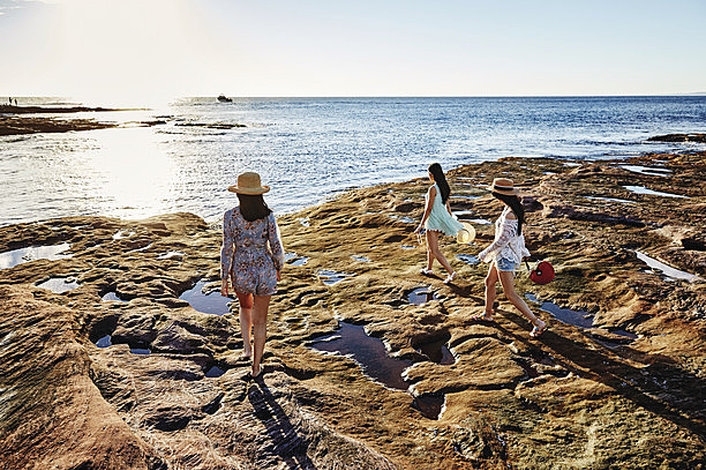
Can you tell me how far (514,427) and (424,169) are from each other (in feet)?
76.1

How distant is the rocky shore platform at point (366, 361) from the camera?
3.39 metres

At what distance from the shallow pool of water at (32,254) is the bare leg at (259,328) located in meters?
7.17

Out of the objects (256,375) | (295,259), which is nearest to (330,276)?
(295,259)

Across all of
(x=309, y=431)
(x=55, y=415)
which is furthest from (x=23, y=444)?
(x=309, y=431)

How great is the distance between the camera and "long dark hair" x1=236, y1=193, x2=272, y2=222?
14.1ft

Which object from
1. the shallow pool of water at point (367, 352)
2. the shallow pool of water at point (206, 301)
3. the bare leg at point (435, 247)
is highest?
the bare leg at point (435, 247)

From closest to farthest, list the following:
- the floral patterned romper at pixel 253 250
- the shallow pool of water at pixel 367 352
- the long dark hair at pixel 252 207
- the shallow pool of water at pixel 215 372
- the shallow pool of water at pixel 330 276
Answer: the long dark hair at pixel 252 207
the floral patterned romper at pixel 253 250
the shallow pool of water at pixel 215 372
the shallow pool of water at pixel 367 352
the shallow pool of water at pixel 330 276

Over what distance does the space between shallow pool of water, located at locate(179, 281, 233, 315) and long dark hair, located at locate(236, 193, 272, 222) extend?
317 centimetres

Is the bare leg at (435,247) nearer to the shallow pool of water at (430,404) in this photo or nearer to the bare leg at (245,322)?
the shallow pool of water at (430,404)

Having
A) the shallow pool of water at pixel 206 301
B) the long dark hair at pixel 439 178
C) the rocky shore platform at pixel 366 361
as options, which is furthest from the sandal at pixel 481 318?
the shallow pool of water at pixel 206 301

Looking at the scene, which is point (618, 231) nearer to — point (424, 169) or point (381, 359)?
point (381, 359)

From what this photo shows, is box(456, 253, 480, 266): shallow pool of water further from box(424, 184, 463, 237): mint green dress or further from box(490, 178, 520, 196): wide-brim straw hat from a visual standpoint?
box(490, 178, 520, 196): wide-brim straw hat

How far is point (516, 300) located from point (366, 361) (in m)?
2.30

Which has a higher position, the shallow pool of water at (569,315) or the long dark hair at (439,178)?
the long dark hair at (439,178)
